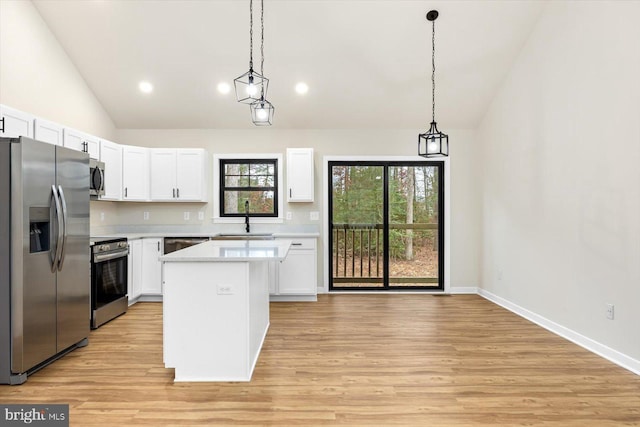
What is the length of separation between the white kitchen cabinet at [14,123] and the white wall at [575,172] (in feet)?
16.7

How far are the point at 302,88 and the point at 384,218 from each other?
226 cm

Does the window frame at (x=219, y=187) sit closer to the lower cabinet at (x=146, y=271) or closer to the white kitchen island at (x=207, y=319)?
the lower cabinet at (x=146, y=271)

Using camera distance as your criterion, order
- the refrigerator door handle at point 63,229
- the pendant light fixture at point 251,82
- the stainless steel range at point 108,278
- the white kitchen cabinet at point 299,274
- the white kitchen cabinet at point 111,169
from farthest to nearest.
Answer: the white kitchen cabinet at point 299,274
the white kitchen cabinet at point 111,169
the stainless steel range at point 108,278
the refrigerator door handle at point 63,229
the pendant light fixture at point 251,82

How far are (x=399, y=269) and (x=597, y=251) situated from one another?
2.82 metres

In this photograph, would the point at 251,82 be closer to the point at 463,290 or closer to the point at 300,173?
the point at 300,173

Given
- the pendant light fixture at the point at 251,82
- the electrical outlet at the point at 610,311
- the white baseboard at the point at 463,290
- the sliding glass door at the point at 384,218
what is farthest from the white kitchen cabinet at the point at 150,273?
the electrical outlet at the point at 610,311

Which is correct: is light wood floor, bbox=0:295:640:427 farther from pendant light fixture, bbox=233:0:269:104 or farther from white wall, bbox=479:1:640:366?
pendant light fixture, bbox=233:0:269:104

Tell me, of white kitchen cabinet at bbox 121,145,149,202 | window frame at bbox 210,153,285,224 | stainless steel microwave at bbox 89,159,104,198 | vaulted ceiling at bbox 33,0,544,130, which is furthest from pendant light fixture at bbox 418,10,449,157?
white kitchen cabinet at bbox 121,145,149,202

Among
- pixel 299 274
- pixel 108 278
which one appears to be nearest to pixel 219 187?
pixel 299 274

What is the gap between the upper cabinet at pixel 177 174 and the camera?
5.22m

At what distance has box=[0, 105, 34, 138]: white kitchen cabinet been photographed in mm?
3082

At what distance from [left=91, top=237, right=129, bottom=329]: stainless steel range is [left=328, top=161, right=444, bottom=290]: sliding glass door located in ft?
9.36

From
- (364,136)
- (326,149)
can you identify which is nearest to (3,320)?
(326,149)

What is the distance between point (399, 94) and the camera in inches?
198
